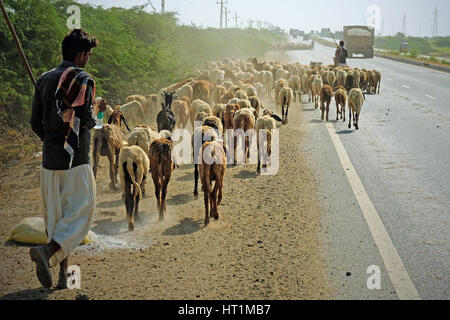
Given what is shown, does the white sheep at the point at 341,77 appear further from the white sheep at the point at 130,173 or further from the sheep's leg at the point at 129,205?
the sheep's leg at the point at 129,205

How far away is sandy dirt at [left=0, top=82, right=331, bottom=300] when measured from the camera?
4.85m

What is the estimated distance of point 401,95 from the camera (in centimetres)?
2195

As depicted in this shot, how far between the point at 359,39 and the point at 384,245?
5083 cm

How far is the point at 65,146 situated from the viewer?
4.52 meters

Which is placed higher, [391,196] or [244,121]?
[244,121]

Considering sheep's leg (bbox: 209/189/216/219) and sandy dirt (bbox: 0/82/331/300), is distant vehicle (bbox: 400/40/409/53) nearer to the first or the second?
sandy dirt (bbox: 0/82/331/300)

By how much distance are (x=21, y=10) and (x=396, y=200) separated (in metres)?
10.4

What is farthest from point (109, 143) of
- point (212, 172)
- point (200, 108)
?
point (200, 108)

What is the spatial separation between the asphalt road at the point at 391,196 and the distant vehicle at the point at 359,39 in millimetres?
38608

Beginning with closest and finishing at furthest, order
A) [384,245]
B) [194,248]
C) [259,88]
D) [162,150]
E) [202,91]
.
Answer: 1. [384,245]
2. [194,248]
3. [162,150]
4. [202,91]
5. [259,88]

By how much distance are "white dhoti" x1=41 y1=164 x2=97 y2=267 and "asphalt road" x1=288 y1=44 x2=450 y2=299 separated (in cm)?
235

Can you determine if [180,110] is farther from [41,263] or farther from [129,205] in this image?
[41,263]

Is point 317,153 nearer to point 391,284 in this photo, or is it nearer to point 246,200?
point 246,200

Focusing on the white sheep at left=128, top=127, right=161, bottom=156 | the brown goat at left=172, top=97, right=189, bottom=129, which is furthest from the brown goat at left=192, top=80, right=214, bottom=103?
the white sheep at left=128, top=127, right=161, bottom=156
